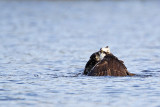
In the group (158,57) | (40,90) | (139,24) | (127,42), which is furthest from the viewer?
(139,24)

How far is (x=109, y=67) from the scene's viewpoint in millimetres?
14305

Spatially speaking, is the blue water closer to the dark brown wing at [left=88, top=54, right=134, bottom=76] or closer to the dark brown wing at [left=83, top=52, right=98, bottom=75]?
the dark brown wing at [left=88, top=54, right=134, bottom=76]

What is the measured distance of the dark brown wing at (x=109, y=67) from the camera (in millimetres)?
14266

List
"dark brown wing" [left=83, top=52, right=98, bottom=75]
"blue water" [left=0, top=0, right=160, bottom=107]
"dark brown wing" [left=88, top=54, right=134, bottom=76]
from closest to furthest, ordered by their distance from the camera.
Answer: "blue water" [left=0, top=0, right=160, bottom=107]
"dark brown wing" [left=88, top=54, right=134, bottom=76]
"dark brown wing" [left=83, top=52, right=98, bottom=75]

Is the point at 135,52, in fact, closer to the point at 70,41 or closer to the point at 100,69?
the point at 70,41

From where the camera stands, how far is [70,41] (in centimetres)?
2547

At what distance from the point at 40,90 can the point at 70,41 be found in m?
12.4

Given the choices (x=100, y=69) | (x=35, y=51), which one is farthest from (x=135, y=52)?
(x=100, y=69)

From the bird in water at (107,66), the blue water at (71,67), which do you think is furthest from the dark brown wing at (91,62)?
the blue water at (71,67)

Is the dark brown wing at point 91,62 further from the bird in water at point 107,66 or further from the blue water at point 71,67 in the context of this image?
the blue water at point 71,67

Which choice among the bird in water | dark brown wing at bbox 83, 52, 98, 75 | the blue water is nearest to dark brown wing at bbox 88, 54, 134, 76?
the bird in water

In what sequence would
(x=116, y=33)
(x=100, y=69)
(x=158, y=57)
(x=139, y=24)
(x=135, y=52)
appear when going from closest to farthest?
(x=100, y=69) < (x=158, y=57) < (x=135, y=52) < (x=116, y=33) < (x=139, y=24)

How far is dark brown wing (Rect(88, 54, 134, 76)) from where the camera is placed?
14266 mm

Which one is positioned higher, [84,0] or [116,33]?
[84,0]
